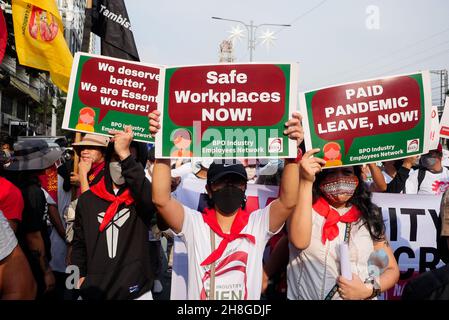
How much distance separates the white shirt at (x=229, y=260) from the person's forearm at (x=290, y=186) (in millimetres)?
157

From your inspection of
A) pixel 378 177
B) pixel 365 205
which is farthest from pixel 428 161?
pixel 365 205

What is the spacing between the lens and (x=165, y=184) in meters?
2.52

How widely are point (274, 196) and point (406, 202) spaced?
115 cm

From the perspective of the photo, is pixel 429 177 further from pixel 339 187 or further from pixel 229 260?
pixel 229 260

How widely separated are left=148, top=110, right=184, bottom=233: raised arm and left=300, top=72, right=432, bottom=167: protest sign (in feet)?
3.08

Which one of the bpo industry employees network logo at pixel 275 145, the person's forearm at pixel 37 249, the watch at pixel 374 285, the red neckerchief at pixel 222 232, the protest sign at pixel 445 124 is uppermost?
the protest sign at pixel 445 124

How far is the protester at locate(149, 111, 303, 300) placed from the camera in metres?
Answer: 2.42

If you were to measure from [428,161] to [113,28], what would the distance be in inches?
154

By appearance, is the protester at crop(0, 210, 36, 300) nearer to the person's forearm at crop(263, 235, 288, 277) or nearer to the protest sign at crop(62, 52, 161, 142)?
the protest sign at crop(62, 52, 161, 142)

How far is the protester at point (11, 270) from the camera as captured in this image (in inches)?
77.9

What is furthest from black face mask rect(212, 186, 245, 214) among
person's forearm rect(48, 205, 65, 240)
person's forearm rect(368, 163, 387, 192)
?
person's forearm rect(48, 205, 65, 240)

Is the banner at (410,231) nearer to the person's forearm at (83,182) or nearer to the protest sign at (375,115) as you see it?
the protest sign at (375,115)

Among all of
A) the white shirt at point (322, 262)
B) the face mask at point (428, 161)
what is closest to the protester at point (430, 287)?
the white shirt at point (322, 262)
